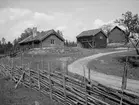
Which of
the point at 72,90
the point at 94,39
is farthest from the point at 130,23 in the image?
the point at 72,90

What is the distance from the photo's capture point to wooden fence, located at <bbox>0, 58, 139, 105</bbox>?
5069 millimetres

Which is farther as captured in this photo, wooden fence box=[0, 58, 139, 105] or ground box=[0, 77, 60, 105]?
ground box=[0, 77, 60, 105]

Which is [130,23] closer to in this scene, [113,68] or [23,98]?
[113,68]

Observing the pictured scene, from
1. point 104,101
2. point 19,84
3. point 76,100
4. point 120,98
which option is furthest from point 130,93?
point 19,84

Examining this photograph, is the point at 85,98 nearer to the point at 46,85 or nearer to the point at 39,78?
the point at 46,85

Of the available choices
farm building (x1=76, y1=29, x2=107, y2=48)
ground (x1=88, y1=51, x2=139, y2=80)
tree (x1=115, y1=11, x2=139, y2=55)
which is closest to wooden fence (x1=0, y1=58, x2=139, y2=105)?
ground (x1=88, y1=51, x2=139, y2=80)

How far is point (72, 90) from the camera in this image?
6672mm

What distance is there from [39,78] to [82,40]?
118 ft

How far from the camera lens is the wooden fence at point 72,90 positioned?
16.6ft

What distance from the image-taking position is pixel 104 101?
18.1 ft

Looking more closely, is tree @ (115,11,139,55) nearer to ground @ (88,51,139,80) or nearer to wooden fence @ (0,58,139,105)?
ground @ (88,51,139,80)

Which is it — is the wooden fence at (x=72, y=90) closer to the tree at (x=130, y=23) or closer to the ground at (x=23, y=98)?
the ground at (x=23, y=98)

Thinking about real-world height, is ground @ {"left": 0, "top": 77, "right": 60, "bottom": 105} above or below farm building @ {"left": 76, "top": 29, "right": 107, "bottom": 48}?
below

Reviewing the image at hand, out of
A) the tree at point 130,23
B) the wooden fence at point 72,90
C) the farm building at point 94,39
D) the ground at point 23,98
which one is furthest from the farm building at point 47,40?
the ground at point 23,98
